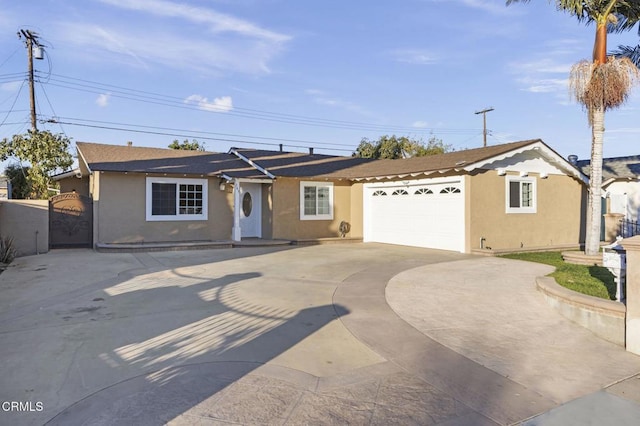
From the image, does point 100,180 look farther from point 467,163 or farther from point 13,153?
point 467,163

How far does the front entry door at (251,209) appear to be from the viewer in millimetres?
17109

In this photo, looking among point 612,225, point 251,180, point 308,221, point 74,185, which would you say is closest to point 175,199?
point 251,180

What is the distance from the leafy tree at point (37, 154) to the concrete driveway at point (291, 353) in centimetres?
1273

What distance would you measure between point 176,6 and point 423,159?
11.1 metres

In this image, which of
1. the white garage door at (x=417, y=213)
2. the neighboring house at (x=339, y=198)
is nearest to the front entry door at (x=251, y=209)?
the neighboring house at (x=339, y=198)

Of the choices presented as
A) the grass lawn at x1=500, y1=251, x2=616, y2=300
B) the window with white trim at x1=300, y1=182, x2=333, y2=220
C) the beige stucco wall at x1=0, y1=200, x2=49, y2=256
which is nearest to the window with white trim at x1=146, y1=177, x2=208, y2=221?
the beige stucco wall at x1=0, y1=200, x2=49, y2=256

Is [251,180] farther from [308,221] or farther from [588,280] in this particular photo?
[588,280]

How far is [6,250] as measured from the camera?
11250 millimetres

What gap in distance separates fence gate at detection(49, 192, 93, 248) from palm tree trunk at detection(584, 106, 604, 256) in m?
15.9

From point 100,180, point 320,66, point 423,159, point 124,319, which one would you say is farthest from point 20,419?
point 320,66

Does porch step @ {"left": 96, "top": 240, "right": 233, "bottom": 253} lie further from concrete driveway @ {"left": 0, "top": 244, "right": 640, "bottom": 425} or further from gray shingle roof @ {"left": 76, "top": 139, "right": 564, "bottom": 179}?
concrete driveway @ {"left": 0, "top": 244, "right": 640, "bottom": 425}

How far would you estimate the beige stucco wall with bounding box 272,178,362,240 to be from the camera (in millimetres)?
16375

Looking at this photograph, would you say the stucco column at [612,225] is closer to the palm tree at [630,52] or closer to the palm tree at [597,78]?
the palm tree at [630,52]

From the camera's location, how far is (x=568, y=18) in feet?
37.7
